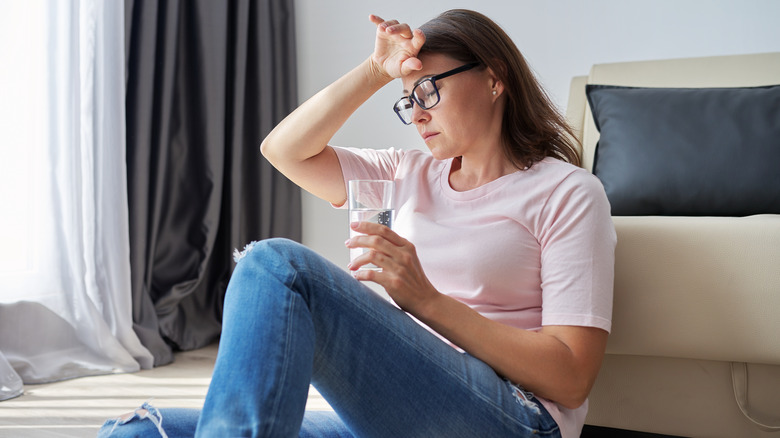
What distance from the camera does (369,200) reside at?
1039 millimetres

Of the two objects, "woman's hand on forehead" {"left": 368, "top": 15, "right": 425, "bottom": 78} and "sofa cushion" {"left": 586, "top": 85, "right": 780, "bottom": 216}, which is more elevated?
"woman's hand on forehead" {"left": 368, "top": 15, "right": 425, "bottom": 78}

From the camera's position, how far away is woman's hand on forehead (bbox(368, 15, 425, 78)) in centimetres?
123

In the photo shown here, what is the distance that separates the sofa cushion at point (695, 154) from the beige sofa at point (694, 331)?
0.34 meters

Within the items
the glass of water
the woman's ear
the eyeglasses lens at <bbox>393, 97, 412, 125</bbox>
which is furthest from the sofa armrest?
the glass of water

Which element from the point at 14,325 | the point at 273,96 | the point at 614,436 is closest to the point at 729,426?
the point at 614,436

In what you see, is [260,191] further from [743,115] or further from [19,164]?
[743,115]

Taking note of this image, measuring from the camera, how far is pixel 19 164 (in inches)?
88.9

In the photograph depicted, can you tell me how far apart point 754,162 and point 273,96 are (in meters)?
1.97

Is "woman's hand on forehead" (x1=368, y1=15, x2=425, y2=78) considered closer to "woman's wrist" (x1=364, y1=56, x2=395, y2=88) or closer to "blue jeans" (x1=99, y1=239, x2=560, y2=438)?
"woman's wrist" (x1=364, y1=56, x2=395, y2=88)

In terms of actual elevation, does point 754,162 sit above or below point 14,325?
above

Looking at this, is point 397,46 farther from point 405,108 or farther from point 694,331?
point 694,331

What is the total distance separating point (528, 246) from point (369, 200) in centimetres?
30

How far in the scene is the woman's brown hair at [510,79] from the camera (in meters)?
1.26

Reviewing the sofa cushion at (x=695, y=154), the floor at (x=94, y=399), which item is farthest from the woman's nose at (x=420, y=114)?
the floor at (x=94, y=399)
